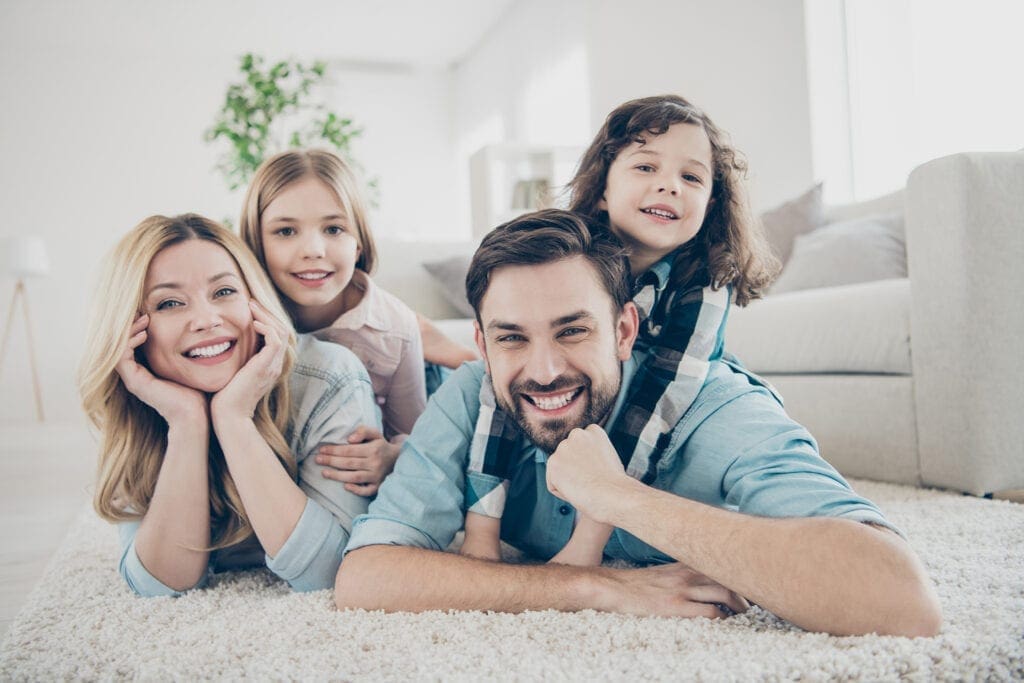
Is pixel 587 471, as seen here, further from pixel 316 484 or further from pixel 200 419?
pixel 200 419

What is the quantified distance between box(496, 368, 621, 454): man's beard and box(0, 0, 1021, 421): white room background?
15.5 feet

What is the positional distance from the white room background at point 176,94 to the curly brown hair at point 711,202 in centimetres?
421

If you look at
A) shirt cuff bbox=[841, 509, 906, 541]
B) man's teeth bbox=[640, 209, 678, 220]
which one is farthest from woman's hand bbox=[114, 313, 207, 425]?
shirt cuff bbox=[841, 509, 906, 541]

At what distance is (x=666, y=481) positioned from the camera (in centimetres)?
134

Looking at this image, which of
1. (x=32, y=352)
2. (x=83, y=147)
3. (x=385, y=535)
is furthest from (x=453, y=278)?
(x=83, y=147)

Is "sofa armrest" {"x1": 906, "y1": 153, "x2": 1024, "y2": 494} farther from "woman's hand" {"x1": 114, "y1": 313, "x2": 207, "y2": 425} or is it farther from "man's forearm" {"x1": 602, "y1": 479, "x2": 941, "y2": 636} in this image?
"woman's hand" {"x1": 114, "y1": 313, "x2": 207, "y2": 425}

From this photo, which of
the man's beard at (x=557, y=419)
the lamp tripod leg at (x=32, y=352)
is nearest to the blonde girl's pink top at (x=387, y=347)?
the man's beard at (x=557, y=419)

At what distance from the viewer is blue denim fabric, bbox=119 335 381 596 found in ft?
4.39

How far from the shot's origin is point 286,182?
1.80 metres

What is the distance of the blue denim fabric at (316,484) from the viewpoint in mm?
1339

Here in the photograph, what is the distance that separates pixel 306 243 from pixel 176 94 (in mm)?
6586

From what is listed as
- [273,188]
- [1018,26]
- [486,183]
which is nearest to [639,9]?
[486,183]

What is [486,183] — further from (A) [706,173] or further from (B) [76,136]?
(B) [76,136]

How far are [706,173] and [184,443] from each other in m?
1.07
